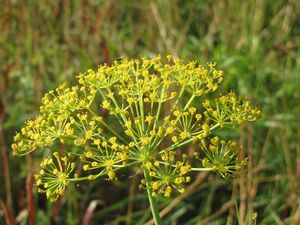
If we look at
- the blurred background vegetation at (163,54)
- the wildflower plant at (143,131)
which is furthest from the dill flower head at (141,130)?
the blurred background vegetation at (163,54)

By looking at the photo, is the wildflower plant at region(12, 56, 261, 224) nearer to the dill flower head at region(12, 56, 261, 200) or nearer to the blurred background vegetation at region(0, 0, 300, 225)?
the dill flower head at region(12, 56, 261, 200)

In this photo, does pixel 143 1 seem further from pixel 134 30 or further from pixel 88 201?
pixel 88 201

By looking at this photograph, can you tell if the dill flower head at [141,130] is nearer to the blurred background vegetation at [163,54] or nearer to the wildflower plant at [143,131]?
the wildflower plant at [143,131]

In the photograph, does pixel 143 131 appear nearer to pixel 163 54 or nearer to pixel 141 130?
pixel 141 130

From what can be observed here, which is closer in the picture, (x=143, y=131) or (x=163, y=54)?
(x=143, y=131)

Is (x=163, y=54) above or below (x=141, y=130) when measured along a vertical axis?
above

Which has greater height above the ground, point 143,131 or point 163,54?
point 163,54

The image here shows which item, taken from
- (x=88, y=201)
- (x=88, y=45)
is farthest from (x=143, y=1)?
(x=88, y=201)

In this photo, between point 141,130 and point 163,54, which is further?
point 163,54

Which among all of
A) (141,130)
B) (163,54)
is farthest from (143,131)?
(163,54)
